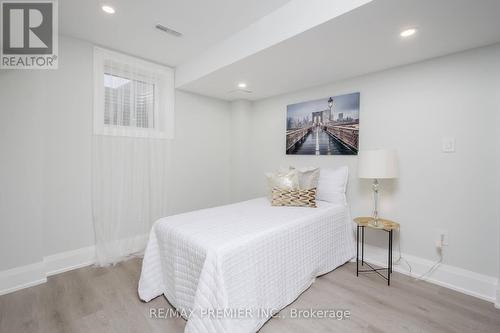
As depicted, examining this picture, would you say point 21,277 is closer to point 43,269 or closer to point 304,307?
point 43,269

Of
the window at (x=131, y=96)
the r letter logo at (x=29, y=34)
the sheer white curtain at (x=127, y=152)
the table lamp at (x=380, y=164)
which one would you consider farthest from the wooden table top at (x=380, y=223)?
Answer: the r letter logo at (x=29, y=34)

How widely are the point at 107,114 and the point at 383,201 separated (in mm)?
3277

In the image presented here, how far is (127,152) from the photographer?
276 centimetres

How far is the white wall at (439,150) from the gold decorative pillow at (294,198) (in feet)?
2.11

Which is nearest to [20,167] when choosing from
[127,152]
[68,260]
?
[127,152]

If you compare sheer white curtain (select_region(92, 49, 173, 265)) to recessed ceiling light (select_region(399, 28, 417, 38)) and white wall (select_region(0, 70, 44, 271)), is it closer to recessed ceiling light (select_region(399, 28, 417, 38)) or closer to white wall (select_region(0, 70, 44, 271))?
white wall (select_region(0, 70, 44, 271))

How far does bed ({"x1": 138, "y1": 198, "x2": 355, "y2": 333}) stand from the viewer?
136 cm

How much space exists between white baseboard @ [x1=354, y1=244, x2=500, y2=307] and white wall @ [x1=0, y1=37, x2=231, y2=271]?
11.3 feet

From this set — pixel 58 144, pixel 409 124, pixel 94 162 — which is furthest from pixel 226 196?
pixel 409 124

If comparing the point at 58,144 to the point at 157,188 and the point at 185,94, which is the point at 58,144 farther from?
the point at 185,94

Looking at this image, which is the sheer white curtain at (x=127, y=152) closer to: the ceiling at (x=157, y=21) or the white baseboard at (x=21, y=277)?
the ceiling at (x=157, y=21)

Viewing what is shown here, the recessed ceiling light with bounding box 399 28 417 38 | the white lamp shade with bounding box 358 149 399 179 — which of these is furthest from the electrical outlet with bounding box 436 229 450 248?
the recessed ceiling light with bounding box 399 28 417 38

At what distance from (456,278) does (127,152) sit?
3.66m

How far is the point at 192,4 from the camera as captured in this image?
1.88 metres
